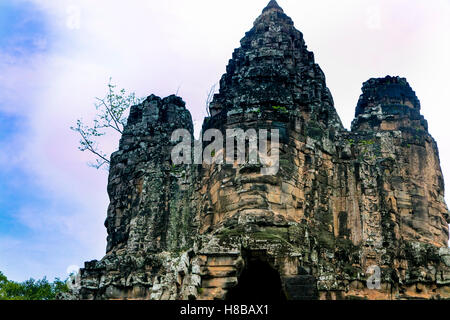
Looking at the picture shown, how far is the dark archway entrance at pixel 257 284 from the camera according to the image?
16.9 meters

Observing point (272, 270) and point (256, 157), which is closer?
point (272, 270)

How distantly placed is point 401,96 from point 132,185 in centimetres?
873

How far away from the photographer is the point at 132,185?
72.0 feet

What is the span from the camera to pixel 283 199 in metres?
17.9

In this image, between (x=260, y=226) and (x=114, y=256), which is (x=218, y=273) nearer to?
(x=260, y=226)

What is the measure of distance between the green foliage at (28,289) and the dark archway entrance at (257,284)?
47.6 ft

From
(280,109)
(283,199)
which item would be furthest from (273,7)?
(283,199)

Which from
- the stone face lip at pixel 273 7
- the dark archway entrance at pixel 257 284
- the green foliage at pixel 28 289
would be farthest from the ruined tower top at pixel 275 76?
the green foliage at pixel 28 289

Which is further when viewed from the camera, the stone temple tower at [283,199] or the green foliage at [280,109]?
the green foliage at [280,109]

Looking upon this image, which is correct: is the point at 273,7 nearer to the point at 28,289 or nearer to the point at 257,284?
the point at 257,284

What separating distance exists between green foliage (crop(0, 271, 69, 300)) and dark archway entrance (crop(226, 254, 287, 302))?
14.5 m

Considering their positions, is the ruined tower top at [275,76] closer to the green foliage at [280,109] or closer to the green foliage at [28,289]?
the green foliage at [280,109]
